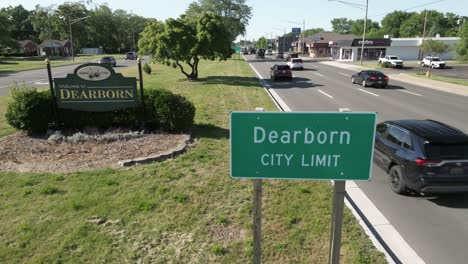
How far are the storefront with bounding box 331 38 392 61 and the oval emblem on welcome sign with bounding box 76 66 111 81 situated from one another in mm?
Answer: 60214

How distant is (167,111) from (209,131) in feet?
5.46

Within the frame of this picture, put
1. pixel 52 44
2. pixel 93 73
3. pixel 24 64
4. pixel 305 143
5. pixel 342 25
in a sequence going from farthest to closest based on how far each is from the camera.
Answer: pixel 342 25 < pixel 52 44 < pixel 24 64 < pixel 93 73 < pixel 305 143

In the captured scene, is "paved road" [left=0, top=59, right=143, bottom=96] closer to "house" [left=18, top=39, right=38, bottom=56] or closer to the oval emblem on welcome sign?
the oval emblem on welcome sign

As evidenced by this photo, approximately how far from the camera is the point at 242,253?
4934mm

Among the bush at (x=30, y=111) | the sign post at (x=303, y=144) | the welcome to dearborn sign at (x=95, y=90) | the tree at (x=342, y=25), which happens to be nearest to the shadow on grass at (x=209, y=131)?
the welcome to dearborn sign at (x=95, y=90)

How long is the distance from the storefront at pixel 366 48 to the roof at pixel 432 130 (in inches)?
2363

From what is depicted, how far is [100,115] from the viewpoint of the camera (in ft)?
35.0

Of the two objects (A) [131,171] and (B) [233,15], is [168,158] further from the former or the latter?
(B) [233,15]

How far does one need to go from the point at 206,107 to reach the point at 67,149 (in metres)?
7.42

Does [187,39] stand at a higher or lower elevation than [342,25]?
lower

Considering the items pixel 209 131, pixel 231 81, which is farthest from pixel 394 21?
pixel 209 131

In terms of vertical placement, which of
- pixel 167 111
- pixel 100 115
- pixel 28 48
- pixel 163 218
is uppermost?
pixel 28 48

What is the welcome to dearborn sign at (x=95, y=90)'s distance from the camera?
10.4 m

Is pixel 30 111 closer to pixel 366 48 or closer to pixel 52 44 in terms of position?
pixel 366 48
